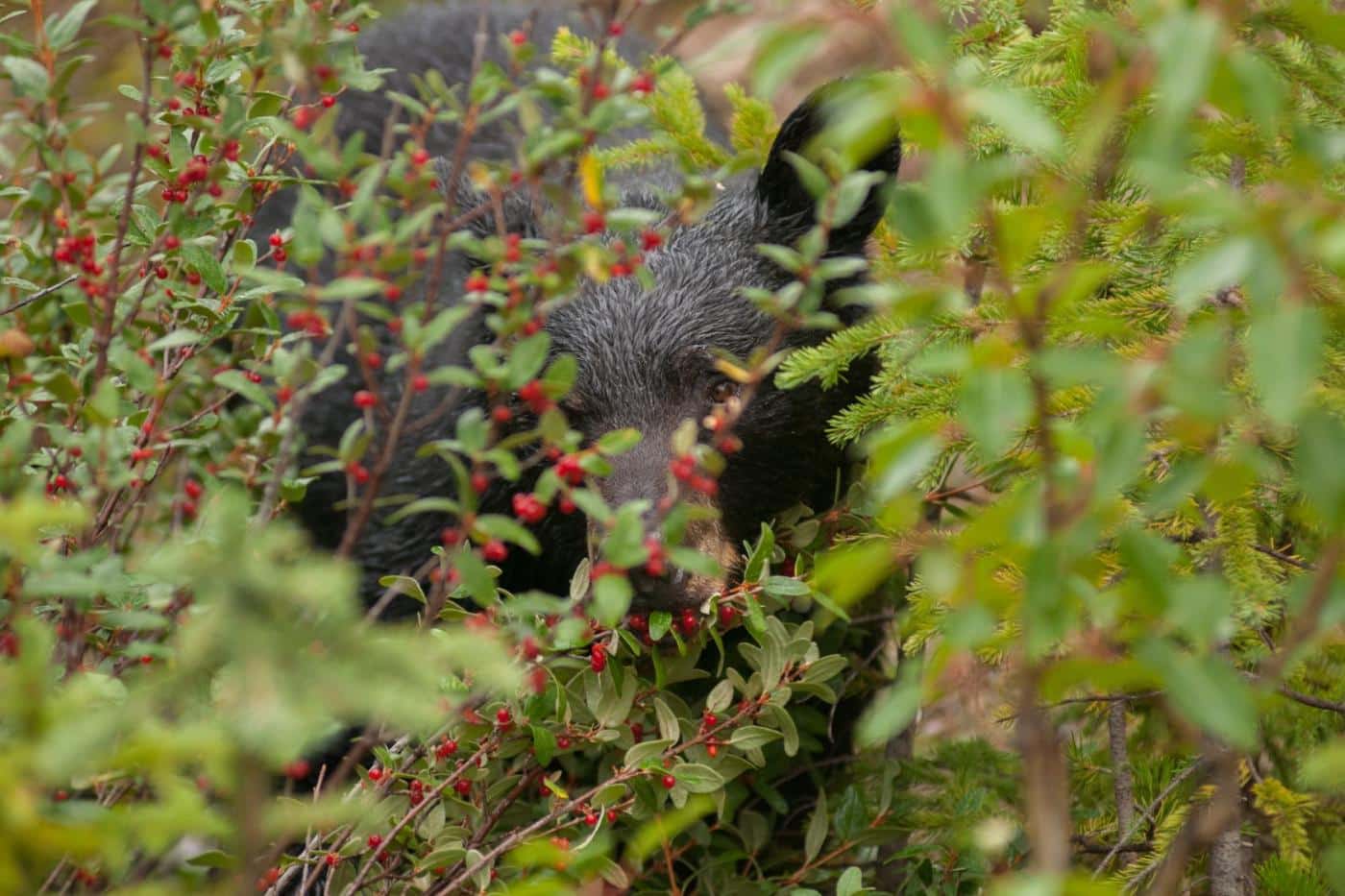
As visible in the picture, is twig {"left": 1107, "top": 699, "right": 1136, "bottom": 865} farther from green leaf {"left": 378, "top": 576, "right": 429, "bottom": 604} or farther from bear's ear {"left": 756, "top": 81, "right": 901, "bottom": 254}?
green leaf {"left": 378, "top": 576, "right": 429, "bottom": 604}

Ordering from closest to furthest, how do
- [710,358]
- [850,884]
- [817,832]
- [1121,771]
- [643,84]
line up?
1. [643,84]
2. [850,884]
3. [1121,771]
4. [817,832]
5. [710,358]

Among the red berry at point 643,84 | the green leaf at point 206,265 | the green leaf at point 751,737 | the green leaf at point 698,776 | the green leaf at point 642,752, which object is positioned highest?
the red berry at point 643,84

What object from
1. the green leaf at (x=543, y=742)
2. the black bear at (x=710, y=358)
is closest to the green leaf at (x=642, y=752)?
the green leaf at (x=543, y=742)

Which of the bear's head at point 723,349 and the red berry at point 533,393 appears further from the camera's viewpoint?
the bear's head at point 723,349

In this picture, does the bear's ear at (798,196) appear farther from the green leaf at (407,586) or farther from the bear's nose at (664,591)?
the green leaf at (407,586)

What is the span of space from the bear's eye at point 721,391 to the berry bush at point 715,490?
29 centimetres

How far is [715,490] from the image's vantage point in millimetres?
1827

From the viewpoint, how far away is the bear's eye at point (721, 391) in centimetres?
296

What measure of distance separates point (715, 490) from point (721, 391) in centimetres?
115

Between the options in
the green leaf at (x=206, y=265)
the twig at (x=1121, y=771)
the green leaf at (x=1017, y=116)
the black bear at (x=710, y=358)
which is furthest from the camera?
the black bear at (x=710, y=358)

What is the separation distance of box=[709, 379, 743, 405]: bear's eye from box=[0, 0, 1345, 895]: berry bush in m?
0.29

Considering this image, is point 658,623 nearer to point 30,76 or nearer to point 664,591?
point 664,591

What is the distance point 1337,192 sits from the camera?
2008 millimetres

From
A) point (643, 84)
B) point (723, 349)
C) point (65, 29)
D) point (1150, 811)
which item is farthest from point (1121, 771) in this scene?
point (65, 29)
